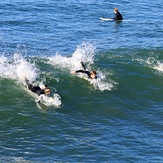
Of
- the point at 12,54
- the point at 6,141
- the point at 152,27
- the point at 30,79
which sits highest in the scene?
the point at 152,27

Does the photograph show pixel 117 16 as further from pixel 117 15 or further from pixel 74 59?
pixel 74 59

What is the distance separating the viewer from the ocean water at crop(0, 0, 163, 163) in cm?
2159

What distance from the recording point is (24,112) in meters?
24.5

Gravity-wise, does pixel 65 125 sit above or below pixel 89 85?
below

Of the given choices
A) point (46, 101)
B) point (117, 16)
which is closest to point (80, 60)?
point (46, 101)

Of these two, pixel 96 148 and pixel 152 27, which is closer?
pixel 96 148

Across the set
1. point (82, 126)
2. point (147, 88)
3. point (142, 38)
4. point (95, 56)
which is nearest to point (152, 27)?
point (142, 38)

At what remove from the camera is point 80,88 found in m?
28.0

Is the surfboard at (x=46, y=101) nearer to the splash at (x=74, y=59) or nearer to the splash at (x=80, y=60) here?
the splash at (x=80, y=60)

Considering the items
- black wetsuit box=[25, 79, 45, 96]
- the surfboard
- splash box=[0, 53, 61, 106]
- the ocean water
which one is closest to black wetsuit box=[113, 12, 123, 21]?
the ocean water

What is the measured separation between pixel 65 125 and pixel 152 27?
70.6 ft

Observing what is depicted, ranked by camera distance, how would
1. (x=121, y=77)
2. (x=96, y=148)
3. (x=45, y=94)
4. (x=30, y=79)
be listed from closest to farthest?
(x=96, y=148)
(x=45, y=94)
(x=30, y=79)
(x=121, y=77)

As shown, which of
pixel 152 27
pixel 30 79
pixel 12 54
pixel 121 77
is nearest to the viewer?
pixel 30 79

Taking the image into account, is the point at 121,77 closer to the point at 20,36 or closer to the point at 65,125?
the point at 65,125
